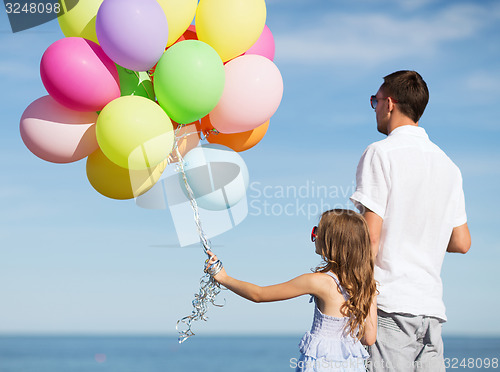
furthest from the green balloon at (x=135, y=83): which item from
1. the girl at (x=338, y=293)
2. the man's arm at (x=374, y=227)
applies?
the man's arm at (x=374, y=227)

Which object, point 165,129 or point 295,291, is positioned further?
point 165,129

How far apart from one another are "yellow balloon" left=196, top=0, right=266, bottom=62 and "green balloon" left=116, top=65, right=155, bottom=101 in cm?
35

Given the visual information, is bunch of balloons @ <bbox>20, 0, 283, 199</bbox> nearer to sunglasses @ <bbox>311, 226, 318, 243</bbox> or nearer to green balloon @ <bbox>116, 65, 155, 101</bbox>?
green balloon @ <bbox>116, 65, 155, 101</bbox>

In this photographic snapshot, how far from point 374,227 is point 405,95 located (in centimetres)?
56

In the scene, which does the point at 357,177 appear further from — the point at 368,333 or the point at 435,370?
the point at 435,370

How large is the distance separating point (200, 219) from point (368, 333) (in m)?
0.97

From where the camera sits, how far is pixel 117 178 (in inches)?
113

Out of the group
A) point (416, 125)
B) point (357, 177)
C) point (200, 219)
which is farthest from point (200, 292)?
point (416, 125)

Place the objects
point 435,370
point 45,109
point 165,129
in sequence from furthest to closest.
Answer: point 45,109 → point 165,129 → point 435,370

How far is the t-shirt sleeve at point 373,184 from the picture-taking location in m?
2.18

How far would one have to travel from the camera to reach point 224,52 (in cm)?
285

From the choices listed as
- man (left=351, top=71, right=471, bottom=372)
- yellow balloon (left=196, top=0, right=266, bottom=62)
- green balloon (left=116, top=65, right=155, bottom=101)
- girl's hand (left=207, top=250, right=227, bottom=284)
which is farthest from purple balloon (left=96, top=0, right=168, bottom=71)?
man (left=351, top=71, right=471, bottom=372)

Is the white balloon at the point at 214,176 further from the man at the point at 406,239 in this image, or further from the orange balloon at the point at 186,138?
the man at the point at 406,239

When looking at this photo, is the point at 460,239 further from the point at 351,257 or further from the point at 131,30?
the point at 131,30
